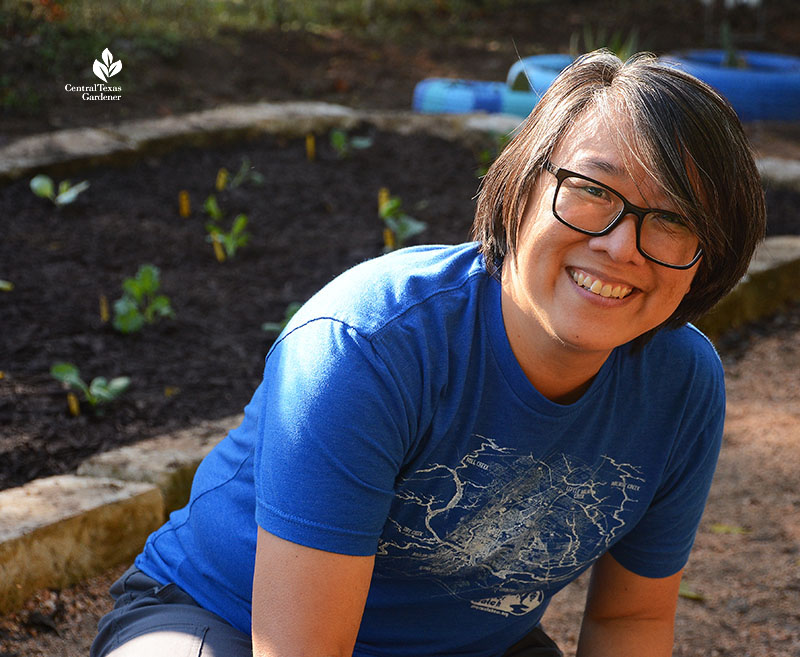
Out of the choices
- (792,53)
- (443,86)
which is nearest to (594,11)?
(792,53)

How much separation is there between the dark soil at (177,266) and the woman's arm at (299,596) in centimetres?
125

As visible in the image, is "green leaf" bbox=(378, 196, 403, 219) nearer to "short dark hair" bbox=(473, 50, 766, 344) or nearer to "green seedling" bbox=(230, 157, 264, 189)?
"green seedling" bbox=(230, 157, 264, 189)

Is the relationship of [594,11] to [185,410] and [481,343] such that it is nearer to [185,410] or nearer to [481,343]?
[185,410]

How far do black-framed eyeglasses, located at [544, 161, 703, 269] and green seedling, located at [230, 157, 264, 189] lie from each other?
3.23 meters

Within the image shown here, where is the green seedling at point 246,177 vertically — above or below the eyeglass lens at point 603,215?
below

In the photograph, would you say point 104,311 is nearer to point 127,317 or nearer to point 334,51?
point 127,317

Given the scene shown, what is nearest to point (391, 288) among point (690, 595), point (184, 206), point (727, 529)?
point (690, 595)

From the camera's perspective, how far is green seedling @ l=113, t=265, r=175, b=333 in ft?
9.52

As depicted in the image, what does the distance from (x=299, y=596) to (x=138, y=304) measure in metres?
2.09

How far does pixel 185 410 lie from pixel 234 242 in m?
1.13

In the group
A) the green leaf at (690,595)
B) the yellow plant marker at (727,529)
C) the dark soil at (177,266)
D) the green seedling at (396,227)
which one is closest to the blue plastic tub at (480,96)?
the dark soil at (177,266)

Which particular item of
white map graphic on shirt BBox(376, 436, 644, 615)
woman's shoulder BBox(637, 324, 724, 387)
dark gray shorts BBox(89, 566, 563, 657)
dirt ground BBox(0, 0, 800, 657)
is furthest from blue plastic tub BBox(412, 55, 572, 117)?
dark gray shorts BBox(89, 566, 563, 657)

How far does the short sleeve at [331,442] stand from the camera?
116 centimetres

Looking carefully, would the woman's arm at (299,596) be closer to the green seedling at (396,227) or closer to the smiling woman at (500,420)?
the smiling woman at (500,420)
